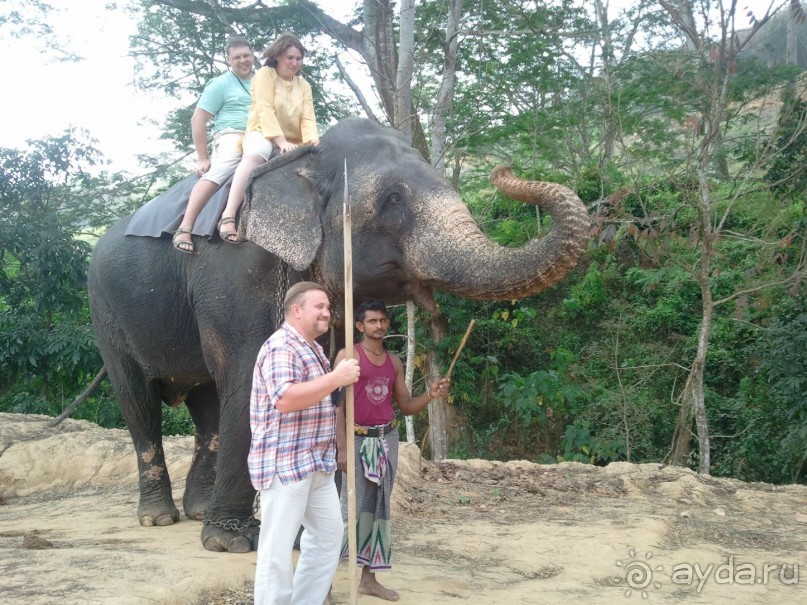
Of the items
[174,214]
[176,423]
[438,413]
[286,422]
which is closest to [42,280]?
[176,423]

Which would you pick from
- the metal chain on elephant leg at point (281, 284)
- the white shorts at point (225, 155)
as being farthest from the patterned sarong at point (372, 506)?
the white shorts at point (225, 155)

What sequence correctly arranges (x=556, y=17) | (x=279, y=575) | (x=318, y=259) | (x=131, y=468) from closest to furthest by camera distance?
(x=279, y=575)
(x=318, y=259)
(x=131, y=468)
(x=556, y=17)

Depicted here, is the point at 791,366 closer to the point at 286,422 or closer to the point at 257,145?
the point at 257,145

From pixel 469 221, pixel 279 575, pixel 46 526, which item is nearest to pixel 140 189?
pixel 46 526

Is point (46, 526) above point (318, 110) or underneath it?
underneath

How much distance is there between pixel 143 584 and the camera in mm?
4359

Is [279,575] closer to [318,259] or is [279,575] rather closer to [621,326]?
[318,259]

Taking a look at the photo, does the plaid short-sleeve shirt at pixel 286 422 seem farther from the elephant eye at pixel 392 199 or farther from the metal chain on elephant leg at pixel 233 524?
the metal chain on elephant leg at pixel 233 524

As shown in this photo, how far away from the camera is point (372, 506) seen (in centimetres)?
452

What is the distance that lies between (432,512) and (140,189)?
10.5m

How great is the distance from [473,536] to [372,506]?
2.11m

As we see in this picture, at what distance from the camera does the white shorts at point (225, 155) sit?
561 centimetres

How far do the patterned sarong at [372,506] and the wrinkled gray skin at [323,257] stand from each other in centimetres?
95

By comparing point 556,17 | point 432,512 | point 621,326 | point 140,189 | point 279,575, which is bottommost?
point 432,512
